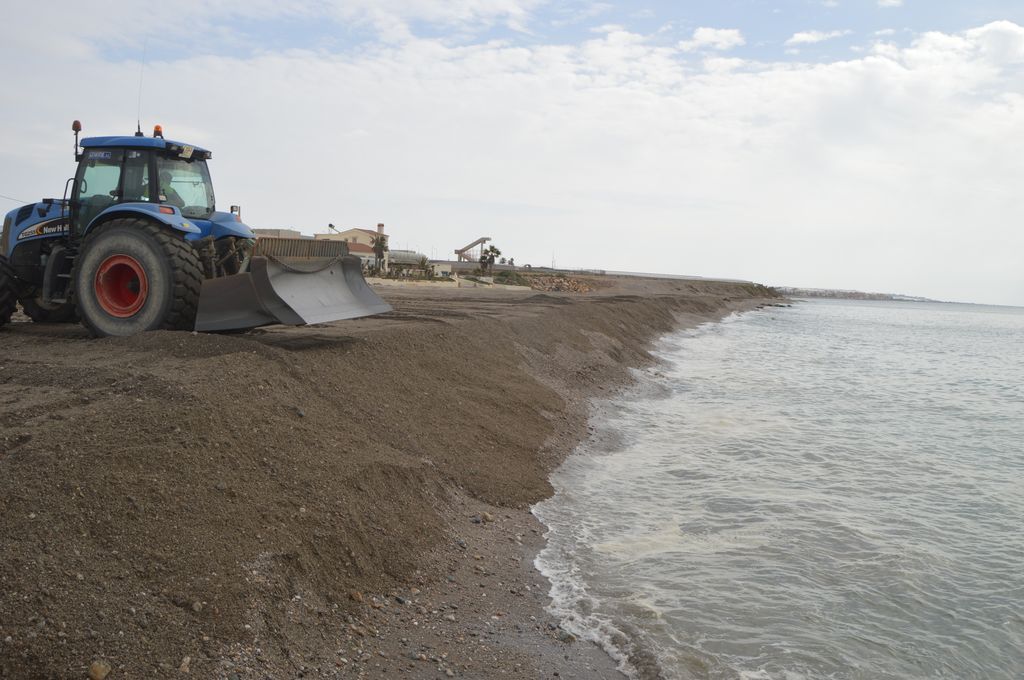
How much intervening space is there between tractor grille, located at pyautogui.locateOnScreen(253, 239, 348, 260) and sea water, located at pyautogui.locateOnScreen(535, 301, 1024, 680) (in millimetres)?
4403

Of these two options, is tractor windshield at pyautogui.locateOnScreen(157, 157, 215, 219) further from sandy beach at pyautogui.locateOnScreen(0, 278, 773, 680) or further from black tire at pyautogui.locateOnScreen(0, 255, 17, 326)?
black tire at pyautogui.locateOnScreen(0, 255, 17, 326)

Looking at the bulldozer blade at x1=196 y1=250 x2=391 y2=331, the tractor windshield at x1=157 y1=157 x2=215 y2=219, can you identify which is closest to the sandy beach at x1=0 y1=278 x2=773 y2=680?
the bulldozer blade at x1=196 y1=250 x2=391 y2=331

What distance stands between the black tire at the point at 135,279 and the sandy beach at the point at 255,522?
658mm

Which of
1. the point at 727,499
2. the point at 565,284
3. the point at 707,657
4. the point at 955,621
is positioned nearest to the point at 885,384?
the point at 727,499

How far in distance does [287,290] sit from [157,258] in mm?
1533

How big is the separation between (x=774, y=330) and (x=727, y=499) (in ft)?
129

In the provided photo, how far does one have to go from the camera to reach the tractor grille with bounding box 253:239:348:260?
33.6 ft

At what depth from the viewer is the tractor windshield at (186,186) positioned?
10547 mm

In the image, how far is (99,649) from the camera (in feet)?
12.9

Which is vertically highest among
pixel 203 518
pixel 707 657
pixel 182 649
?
pixel 203 518

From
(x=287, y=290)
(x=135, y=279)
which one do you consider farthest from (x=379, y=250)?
(x=287, y=290)

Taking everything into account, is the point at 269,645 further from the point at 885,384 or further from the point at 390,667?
the point at 885,384

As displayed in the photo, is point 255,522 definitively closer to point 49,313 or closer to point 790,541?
point 790,541

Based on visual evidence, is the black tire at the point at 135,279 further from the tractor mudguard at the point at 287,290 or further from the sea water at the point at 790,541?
the sea water at the point at 790,541
